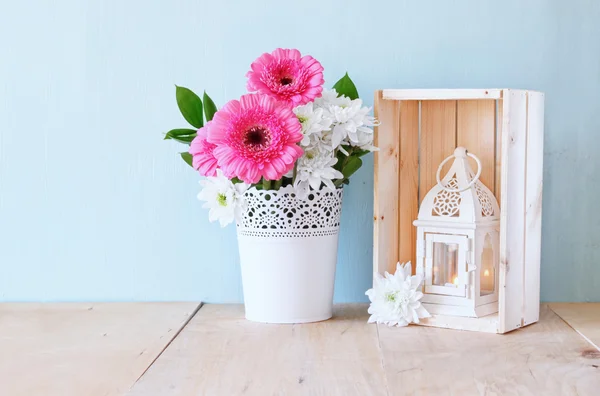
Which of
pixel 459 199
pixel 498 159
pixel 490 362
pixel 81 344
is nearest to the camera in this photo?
pixel 490 362

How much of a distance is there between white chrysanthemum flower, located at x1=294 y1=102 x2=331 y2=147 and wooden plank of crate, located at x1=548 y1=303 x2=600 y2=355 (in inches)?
20.5

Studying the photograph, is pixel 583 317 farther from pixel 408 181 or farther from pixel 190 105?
pixel 190 105

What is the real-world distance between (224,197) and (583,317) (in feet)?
2.15

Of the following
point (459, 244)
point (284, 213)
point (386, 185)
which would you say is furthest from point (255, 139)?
point (459, 244)

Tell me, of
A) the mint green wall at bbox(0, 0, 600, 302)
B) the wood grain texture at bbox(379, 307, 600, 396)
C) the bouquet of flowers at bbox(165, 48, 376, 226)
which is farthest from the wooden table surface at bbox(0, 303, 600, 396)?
the bouquet of flowers at bbox(165, 48, 376, 226)

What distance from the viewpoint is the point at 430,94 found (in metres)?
1.19

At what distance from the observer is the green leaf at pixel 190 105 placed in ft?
4.08

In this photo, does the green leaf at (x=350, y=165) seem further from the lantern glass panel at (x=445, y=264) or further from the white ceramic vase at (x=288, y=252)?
the lantern glass panel at (x=445, y=264)

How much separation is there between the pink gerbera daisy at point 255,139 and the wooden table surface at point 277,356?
0.27 meters

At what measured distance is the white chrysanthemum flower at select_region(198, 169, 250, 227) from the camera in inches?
47.3

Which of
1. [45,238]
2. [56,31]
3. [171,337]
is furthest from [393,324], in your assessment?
[56,31]

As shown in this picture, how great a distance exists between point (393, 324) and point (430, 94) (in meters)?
0.38

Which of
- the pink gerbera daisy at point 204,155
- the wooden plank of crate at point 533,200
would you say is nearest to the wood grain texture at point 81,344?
the pink gerbera daisy at point 204,155

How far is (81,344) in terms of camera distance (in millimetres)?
1114
